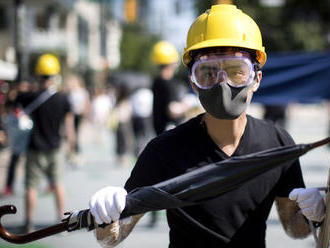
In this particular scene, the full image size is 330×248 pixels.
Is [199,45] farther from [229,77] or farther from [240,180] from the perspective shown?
[240,180]

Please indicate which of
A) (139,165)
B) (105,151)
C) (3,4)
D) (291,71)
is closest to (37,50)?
(3,4)

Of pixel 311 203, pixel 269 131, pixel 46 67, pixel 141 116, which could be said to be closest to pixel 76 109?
pixel 141 116

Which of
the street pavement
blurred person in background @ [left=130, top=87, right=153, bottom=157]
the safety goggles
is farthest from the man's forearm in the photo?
blurred person in background @ [left=130, top=87, right=153, bottom=157]

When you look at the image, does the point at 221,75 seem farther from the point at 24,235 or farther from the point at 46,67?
the point at 46,67

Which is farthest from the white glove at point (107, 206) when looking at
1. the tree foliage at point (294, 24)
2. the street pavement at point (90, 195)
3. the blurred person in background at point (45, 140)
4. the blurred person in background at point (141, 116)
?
the tree foliage at point (294, 24)

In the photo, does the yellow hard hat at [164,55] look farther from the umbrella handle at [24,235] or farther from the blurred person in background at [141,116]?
the umbrella handle at [24,235]

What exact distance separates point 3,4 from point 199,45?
3536 cm

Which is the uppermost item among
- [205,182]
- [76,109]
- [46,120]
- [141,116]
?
[205,182]

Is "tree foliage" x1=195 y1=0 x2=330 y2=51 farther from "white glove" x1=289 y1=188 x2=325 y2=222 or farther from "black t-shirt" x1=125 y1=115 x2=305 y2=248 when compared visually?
"white glove" x1=289 y1=188 x2=325 y2=222

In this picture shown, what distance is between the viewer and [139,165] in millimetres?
2324

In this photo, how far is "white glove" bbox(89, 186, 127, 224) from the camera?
→ 2.01 m

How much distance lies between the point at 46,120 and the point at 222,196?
16.1 ft

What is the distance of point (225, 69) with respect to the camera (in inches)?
88.7

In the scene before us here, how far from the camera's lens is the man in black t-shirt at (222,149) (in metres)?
2.24
